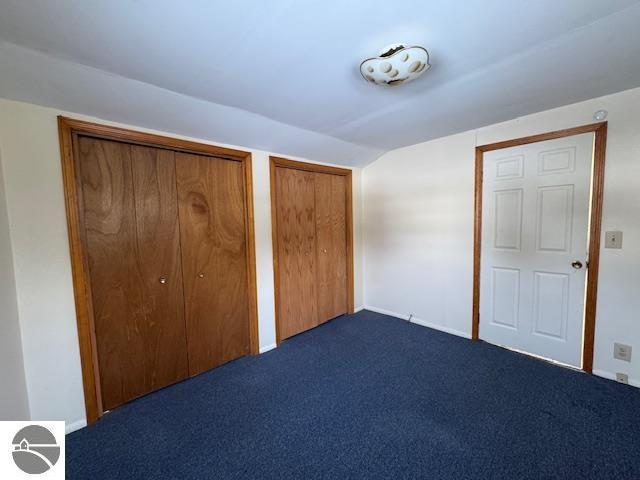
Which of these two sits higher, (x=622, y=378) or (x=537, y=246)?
(x=537, y=246)

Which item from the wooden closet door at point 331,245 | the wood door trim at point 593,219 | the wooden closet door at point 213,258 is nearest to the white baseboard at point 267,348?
the wooden closet door at point 213,258

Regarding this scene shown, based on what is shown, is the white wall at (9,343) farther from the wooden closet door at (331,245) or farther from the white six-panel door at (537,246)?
the white six-panel door at (537,246)

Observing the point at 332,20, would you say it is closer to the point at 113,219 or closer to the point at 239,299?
the point at 113,219

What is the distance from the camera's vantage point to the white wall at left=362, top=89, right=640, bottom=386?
1809 millimetres

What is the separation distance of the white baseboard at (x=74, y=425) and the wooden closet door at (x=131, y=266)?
0.14m

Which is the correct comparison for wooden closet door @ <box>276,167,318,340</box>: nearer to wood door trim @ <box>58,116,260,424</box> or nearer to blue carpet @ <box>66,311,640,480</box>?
blue carpet @ <box>66,311,640,480</box>

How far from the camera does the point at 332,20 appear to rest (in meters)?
1.08

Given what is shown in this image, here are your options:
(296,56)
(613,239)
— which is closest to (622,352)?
(613,239)

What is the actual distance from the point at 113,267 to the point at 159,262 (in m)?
0.28

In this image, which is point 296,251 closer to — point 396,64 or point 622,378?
point 396,64

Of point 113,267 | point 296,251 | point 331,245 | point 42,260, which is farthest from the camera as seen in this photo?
point 331,245

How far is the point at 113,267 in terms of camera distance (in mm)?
1772

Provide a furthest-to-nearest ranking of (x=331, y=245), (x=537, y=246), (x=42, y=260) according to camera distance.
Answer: (x=331, y=245) < (x=537, y=246) < (x=42, y=260)

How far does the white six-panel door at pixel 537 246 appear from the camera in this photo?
6.65 feet
